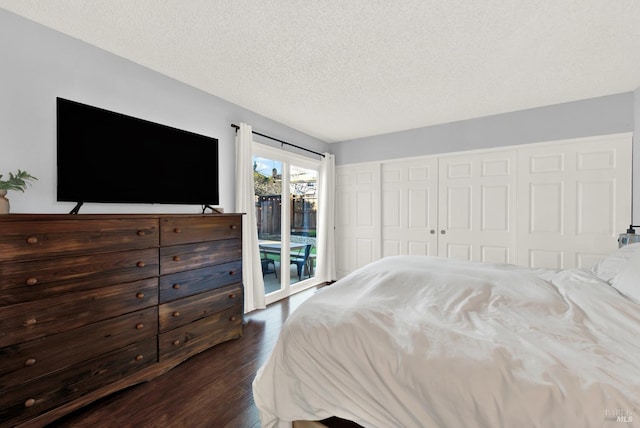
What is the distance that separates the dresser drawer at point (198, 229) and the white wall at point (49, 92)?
1.71 feet

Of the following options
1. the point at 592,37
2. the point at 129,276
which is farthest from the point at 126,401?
the point at 592,37

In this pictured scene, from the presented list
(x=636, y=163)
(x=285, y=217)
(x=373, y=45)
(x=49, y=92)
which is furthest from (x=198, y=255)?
(x=636, y=163)

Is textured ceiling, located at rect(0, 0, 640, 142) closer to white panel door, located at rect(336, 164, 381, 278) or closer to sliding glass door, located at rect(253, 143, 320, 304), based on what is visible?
sliding glass door, located at rect(253, 143, 320, 304)

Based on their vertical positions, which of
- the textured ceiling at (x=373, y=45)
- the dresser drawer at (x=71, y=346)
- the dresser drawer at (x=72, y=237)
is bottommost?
the dresser drawer at (x=71, y=346)

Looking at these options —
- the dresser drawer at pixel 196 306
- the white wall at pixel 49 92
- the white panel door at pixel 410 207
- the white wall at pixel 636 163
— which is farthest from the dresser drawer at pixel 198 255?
the white wall at pixel 636 163

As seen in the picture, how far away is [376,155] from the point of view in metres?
4.51

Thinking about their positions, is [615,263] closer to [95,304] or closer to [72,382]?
[95,304]

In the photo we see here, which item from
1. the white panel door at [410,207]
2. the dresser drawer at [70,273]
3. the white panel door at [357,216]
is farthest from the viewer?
the white panel door at [357,216]

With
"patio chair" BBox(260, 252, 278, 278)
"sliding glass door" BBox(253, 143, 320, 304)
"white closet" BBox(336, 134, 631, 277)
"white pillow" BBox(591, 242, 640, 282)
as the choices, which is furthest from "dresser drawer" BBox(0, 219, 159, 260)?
"white closet" BBox(336, 134, 631, 277)

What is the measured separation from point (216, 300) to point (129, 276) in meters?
0.78

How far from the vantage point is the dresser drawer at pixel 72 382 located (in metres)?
1.44

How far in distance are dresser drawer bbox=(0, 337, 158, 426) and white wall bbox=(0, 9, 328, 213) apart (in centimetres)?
112

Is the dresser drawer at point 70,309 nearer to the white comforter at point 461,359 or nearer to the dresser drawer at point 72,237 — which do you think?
the dresser drawer at point 72,237

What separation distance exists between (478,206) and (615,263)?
6.20ft
